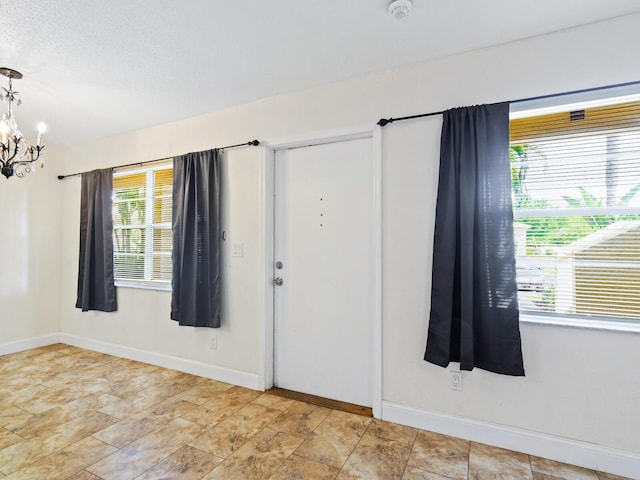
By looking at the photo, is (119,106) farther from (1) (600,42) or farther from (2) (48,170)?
(1) (600,42)

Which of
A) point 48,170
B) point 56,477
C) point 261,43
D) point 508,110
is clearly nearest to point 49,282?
point 48,170

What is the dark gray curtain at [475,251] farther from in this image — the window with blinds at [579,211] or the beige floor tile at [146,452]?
the beige floor tile at [146,452]

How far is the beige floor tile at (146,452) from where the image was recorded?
6.20ft

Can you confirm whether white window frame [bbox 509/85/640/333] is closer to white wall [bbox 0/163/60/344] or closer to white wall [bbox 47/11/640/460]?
white wall [bbox 47/11/640/460]

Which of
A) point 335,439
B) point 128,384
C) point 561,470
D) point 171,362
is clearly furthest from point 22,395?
point 561,470

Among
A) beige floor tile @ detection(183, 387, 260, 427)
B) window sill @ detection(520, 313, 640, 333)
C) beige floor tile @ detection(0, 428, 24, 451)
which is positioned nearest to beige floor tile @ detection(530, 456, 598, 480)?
window sill @ detection(520, 313, 640, 333)

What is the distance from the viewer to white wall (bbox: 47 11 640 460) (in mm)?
1909

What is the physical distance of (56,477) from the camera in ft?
6.03

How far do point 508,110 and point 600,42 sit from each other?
56 cm

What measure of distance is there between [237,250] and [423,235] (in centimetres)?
163

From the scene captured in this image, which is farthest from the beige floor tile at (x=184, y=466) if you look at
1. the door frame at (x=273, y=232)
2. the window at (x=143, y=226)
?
the window at (x=143, y=226)

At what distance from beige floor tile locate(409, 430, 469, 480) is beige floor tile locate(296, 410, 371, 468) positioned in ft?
1.21

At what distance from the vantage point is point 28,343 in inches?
163

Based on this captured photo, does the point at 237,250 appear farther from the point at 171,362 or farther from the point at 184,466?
the point at 184,466
